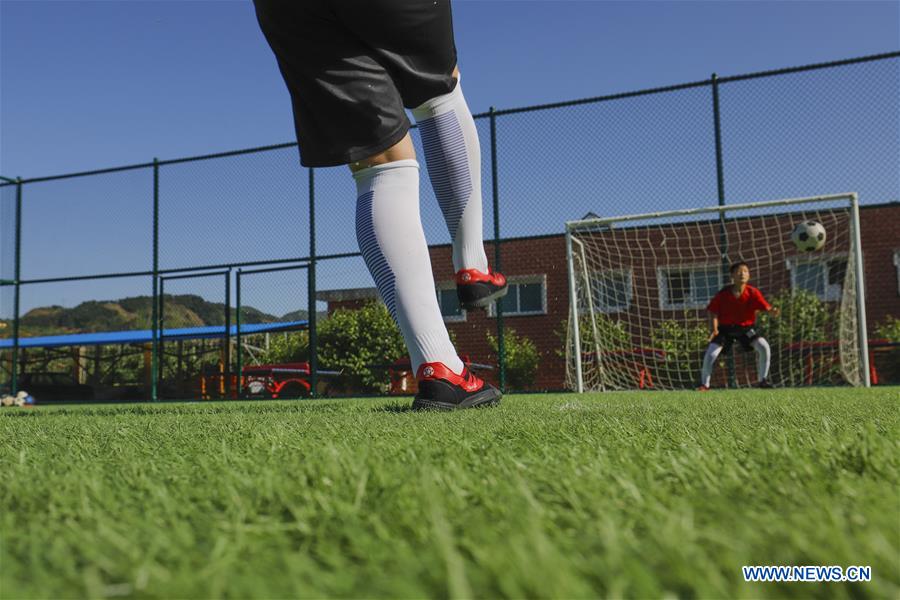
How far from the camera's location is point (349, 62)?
7.23 ft

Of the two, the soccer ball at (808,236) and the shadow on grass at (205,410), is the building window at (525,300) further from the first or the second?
the shadow on grass at (205,410)

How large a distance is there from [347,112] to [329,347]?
31.5ft

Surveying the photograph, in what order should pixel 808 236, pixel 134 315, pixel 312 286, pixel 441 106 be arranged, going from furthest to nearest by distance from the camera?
pixel 134 315, pixel 312 286, pixel 808 236, pixel 441 106

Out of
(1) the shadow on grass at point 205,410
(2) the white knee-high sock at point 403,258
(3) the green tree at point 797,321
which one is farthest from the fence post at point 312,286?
(2) the white knee-high sock at point 403,258

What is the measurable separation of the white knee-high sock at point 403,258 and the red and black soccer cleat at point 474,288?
0.31 meters

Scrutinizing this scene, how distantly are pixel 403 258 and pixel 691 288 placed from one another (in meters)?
9.05

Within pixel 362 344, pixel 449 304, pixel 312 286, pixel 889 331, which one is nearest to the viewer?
pixel 312 286

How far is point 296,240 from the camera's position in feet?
32.1

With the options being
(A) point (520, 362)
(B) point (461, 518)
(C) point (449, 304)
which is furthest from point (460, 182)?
(C) point (449, 304)

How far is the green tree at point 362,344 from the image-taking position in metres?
11.4

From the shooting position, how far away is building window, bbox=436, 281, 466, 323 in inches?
539

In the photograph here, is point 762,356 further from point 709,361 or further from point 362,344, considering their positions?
point 362,344

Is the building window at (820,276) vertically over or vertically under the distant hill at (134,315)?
over

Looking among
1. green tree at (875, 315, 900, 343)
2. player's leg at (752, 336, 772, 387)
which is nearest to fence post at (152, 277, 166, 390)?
player's leg at (752, 336, 772, 387)
